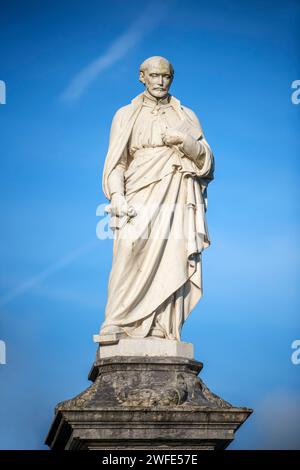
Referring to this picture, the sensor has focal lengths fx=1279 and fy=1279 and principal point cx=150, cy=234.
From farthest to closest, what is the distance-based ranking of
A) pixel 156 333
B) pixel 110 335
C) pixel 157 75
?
pixel 157 75 < pixel 156 333 < pixel 110 335

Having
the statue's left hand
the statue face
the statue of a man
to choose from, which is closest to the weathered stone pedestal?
the statue of a man

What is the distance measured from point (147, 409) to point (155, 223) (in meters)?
2.94

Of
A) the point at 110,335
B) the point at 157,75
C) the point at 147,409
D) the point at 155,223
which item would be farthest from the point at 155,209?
the point at 147,409

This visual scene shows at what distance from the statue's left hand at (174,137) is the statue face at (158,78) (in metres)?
0.76

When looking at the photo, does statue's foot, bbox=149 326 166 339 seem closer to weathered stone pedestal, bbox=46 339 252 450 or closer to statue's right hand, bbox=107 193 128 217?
weathered stone pedestal, bbox=46 339 252 450

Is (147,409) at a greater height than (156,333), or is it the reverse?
(156,333)

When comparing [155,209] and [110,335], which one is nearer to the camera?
[110,335]

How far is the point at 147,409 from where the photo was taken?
1725 centimetres

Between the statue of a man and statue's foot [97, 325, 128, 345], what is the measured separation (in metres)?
0.01

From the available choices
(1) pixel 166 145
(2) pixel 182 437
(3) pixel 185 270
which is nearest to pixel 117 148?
(1) pixel 166 145

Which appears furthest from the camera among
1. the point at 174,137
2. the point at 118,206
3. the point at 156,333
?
the point at 174,137

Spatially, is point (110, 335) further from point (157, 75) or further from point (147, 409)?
point (157, 75)

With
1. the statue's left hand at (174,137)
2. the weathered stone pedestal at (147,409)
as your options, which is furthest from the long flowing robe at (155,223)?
the weathered stone pedestal at (147,409)

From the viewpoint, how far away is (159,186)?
1898 cm
